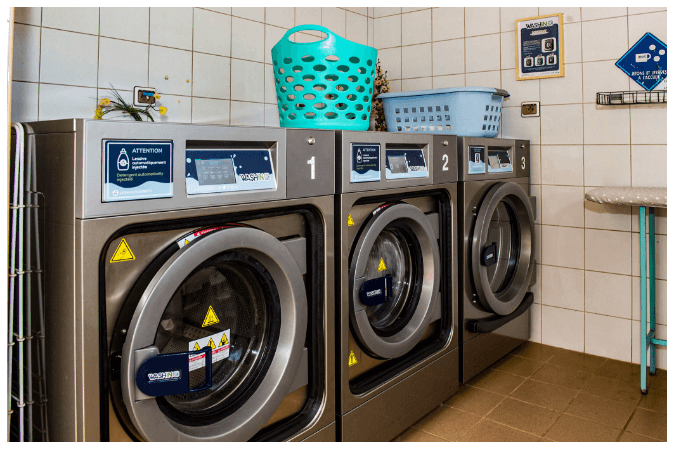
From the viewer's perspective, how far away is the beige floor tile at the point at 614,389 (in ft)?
7.60

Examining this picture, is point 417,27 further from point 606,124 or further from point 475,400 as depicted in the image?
point 475,400

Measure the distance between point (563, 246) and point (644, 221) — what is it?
606 millimetres

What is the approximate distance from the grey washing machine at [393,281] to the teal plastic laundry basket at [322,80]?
8.0 inches

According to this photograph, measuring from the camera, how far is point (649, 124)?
101 inches

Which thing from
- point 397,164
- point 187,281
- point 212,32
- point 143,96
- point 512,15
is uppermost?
point 512,15

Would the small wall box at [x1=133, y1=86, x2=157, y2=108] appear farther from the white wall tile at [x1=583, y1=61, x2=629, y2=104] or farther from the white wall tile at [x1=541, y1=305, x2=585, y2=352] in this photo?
the white wall tile at [x1=541, y1=305, x2=585, y2=352]

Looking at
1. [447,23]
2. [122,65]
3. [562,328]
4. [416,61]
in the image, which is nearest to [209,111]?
[122,65]

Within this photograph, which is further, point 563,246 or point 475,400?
point 563,246

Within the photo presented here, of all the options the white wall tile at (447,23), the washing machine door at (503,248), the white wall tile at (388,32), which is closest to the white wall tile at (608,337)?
the washing machine door at (503,248)

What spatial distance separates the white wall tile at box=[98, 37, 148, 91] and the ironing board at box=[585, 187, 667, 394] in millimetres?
2071

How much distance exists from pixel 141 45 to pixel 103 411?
1.61m

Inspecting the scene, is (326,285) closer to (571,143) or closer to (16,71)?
(16,71)

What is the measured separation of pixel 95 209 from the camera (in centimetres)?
107

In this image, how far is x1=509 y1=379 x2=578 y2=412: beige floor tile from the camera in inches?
89.3
